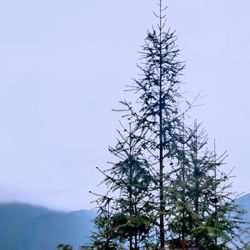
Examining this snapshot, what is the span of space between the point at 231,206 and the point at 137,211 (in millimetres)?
2893

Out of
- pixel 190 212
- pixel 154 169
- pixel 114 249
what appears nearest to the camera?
pixel 190 212

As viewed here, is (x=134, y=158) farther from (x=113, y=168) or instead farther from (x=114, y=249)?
(x=114, y=249)

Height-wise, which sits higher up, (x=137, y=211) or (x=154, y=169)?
(x=154, y=169)

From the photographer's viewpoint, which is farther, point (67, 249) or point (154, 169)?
point (154, 169)

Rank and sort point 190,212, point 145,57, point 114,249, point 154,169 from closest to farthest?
point 190,212
point 114,249
point 154,169
point 145,57

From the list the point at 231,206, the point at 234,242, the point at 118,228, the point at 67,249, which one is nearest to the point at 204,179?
the point at 231,206

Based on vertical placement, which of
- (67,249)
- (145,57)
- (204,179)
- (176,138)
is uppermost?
(145,57)

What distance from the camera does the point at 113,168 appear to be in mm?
14984

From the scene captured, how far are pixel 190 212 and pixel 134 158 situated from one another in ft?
8.72

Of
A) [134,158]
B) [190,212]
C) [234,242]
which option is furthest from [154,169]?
[234,242]

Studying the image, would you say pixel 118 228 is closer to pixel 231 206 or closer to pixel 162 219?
pixel 162 219

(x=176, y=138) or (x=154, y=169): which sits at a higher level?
(x=176, y=138)

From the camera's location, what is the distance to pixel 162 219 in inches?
581

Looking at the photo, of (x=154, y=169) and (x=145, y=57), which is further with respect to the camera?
(x=145, y=57)
